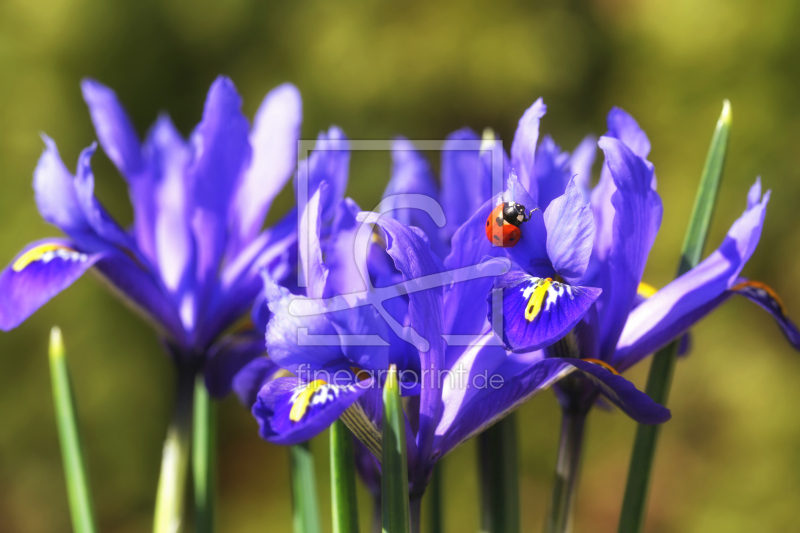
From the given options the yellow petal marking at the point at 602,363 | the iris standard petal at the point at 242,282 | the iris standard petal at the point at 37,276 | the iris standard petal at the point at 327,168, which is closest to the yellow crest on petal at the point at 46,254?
the iris standard petal at the point at 37,276

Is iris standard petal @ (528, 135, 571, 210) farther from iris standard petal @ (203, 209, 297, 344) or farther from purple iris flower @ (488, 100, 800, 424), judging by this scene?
iris standard petal @ (203, 209, 297, 344)

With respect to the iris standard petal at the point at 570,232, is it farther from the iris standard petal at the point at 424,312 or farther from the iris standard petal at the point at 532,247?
the iris standard petal at the point at 424,312

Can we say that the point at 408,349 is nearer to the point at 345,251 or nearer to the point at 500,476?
the point at 345,251

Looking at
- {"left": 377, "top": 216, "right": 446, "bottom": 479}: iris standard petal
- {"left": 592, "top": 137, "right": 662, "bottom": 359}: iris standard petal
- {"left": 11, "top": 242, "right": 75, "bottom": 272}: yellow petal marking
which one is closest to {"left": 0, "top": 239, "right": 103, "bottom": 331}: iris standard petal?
{"left": 11, "top": 242, "right": 75, "bottom": 272}: yellow petal marking

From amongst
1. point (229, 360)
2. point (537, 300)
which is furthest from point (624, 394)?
point (229, 360)

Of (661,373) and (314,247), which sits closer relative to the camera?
(314,247)

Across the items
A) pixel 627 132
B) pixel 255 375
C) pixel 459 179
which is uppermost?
pixel 627 132
